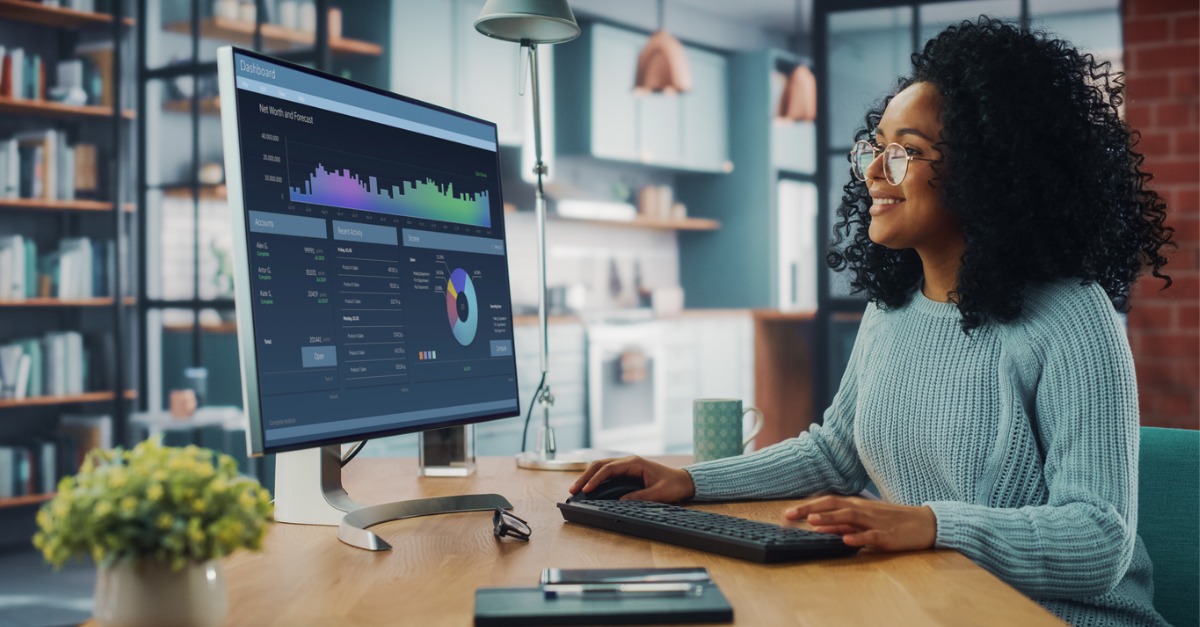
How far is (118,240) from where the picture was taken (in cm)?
441

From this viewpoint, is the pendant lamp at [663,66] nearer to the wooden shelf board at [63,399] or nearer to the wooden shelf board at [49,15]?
the wooden shelf board at [49,15]

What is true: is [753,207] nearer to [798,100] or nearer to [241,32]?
[798,100]

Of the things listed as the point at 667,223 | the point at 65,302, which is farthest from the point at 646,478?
the point at 667,223

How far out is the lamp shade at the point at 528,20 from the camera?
6.15 feet

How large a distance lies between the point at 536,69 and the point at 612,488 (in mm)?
897

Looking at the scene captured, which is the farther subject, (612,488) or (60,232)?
(60,232)

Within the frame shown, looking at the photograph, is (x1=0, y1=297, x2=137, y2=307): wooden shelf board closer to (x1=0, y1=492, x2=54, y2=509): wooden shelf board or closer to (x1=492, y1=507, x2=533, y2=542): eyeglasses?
(x1=0, y1=492, x2=54, y2=509): wooden shelf board

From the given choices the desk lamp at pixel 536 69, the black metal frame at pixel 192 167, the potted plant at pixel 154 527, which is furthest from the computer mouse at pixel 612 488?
the black metal frame at pixel 192 167

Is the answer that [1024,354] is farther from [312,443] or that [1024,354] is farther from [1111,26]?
[1111,26]

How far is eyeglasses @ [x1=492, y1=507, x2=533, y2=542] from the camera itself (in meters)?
1.12

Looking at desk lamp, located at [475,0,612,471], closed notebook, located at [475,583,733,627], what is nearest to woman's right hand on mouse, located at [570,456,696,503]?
desk lamp, located at [475,0,612,471]

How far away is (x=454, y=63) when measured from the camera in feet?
18.2

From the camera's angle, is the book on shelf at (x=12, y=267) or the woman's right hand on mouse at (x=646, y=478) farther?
the book on shelf at (x=12, y=267)

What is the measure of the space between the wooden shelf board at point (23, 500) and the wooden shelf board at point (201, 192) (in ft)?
4.24
